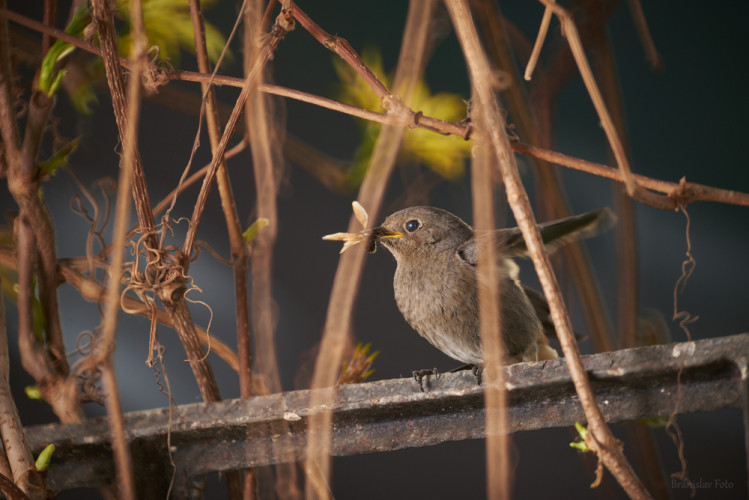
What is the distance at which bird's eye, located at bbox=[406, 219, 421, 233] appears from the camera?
0.79 metres

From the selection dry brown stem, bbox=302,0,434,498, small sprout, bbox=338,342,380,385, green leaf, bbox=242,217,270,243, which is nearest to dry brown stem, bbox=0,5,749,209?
dry brown stem, bbox=302,0,434,498

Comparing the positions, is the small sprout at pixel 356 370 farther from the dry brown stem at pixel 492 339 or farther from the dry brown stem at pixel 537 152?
the dry brown stem at pixel 537 152

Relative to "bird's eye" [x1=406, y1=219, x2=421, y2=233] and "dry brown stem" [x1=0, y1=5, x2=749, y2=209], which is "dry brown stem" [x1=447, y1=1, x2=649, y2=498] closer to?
"dry brown stem" [x1=0, y1=5, x2=749, y2=209]

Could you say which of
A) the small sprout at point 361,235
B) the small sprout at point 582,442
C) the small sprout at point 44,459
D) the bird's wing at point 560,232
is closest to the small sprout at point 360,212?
the small sprout at point 361,235

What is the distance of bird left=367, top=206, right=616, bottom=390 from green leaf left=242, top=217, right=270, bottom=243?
4.4 inches

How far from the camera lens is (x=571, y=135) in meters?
0.96

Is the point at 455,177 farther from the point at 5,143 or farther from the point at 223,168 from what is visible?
the point at 5,143

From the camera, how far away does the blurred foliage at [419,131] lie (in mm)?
953

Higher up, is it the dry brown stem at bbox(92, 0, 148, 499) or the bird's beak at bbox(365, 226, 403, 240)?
the bird's beak at bbox(365, 226, 403, 240)

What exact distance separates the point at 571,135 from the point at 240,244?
1.58 ft

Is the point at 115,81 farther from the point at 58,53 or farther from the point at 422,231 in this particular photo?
the point at 422,231

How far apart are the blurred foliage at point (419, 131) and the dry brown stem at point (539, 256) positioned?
50 centimetres

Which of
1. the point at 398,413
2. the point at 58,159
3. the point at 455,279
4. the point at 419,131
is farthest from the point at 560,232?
the point at 58,159

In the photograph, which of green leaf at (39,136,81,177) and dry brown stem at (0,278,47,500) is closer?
dry brown stem at (0,278,47,500)
